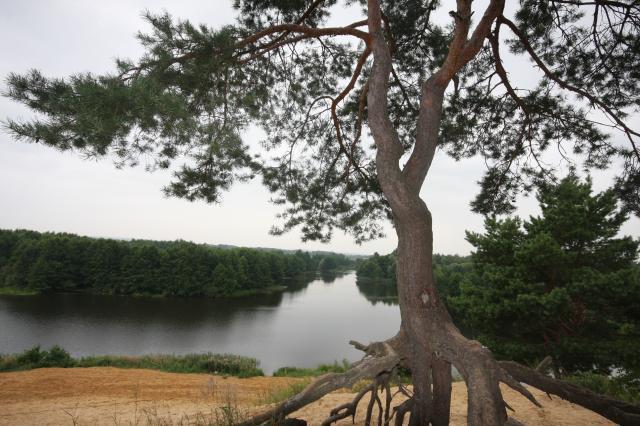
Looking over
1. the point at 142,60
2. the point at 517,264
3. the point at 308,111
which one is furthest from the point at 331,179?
the point at 517,264

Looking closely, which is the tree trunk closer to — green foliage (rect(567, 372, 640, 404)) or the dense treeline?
green foliage (rect(567, 372, 640, 404))

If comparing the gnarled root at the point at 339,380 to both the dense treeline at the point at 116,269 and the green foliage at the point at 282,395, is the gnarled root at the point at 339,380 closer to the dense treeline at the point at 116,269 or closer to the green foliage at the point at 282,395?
the green foliage at the point at 282,395

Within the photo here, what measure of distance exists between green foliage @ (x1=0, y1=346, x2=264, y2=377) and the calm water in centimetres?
363

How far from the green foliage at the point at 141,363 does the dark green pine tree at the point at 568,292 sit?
8.65 meters

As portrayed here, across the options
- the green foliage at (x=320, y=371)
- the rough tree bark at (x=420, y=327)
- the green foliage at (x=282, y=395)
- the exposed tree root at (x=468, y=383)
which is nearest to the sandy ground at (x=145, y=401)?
the green foliage at (x=282, y=395)

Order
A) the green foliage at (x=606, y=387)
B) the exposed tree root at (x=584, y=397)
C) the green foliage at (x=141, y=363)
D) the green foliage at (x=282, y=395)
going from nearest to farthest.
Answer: the exposed tree root at (x=584, y=397) → the green foliage at (x=606, y=387) → the green foliage at (x=282, y=395) → the green foliage at (x=141, y=363)

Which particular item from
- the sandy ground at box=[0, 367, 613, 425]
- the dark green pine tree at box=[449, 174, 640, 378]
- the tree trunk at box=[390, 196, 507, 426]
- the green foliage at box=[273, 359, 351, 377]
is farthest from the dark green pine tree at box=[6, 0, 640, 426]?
the green foliage at box=[273, 359, 351, 377]

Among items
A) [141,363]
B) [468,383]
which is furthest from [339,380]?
[141,363]

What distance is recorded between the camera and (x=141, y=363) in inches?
502

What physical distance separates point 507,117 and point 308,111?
2.62 m

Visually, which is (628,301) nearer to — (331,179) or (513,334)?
(513,334)

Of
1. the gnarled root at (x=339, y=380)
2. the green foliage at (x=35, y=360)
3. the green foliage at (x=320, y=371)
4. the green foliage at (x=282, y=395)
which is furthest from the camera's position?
the green foliage at (x=35, y=360)

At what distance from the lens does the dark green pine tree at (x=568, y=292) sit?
693 cm

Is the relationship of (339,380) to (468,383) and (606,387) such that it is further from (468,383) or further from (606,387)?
(606,387)
